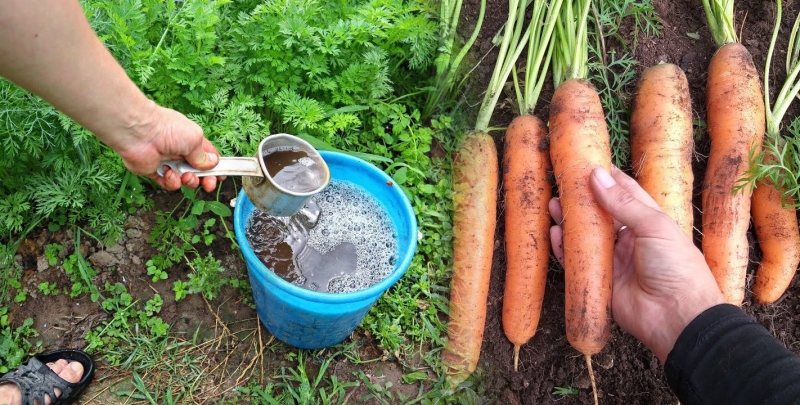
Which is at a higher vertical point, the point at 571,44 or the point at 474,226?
the point at 571,44

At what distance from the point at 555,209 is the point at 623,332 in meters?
0.54

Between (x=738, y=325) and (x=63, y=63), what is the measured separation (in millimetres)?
1881

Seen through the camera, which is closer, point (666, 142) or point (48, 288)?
point (48, 288)

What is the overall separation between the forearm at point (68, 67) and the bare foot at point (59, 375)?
38.3 inches

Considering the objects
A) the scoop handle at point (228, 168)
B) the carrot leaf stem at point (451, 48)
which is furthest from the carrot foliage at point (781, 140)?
the scoop handle at point (228, 168)

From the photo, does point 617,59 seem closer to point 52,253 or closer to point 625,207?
point 625,207

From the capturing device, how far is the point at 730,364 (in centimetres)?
163

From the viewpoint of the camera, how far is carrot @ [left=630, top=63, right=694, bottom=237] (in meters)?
2.21

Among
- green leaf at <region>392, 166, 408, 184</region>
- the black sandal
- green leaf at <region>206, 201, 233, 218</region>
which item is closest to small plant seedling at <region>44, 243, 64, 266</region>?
the black sandal

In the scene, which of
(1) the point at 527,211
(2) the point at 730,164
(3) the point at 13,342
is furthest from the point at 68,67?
(2) the point at 730,164

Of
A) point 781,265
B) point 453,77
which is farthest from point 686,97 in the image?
point 453,77

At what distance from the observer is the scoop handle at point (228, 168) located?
1.54 meters

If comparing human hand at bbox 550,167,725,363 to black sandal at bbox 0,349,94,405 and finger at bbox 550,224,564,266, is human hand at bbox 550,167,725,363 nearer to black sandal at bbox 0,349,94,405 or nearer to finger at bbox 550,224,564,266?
finger at bbox 550,224,564,266

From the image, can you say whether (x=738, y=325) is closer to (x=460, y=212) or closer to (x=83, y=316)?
(x=460, y=212)
